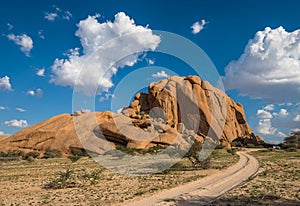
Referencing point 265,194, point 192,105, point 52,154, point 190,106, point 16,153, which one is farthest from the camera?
point 190,106

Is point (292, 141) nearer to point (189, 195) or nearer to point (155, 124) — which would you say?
point (155, 124)

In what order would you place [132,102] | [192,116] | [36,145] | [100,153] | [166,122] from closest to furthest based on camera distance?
[100,153] → [36,145] → [166,122] → [192,116] → [132,102]

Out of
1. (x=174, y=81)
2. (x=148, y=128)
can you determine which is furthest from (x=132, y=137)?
(x=174, y=81)

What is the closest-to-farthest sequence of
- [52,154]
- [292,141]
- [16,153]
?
[52,154] < [16,153] < [292,141]

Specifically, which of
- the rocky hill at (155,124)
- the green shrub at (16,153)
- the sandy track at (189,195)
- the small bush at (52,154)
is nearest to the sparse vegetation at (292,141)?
the rocky hill at (155,124)

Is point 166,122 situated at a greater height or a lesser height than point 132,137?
greater

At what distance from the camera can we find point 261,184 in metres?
20.8

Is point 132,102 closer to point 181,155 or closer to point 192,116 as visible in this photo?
point 192,116

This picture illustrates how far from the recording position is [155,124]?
78250mm

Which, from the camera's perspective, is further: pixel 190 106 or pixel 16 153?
pixel 190 106

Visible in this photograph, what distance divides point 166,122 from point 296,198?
227 ft

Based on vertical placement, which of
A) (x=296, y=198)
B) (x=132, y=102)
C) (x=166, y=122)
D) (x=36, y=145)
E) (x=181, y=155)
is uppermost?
(x=132, y=102)

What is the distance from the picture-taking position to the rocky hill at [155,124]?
233 ft

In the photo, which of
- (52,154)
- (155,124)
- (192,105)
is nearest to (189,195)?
(52,154)
